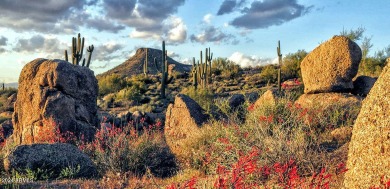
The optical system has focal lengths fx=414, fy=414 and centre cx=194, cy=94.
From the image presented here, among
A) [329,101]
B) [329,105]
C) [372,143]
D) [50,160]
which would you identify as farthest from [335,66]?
[372,143]

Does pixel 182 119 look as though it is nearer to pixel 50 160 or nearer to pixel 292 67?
pixel 50 160

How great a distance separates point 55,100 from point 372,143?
1002 centimetres

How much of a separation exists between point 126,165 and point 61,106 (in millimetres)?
4153

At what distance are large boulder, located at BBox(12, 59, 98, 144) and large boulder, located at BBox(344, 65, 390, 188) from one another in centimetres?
936

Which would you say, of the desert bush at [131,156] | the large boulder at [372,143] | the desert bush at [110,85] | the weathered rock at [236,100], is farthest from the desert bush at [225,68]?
the large boulder at [372,143]

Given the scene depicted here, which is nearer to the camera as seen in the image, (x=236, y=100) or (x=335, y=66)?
(x=335, y=66)

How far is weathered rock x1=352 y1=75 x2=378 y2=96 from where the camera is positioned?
13.7 metres

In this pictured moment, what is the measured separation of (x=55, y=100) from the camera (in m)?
12.3

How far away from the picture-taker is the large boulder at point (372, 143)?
4.12 metres

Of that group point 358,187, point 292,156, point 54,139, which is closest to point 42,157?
point 54,139

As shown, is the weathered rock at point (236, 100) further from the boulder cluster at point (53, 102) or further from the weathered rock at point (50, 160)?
the weathered rock at point (50, 160)

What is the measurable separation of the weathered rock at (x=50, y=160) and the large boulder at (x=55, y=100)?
342cm

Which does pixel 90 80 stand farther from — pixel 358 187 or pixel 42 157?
pixel 358 187

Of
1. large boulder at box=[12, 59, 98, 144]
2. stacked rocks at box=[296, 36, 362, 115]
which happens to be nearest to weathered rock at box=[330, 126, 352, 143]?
stacked rocks at box=[296, 36, 362, 115]
